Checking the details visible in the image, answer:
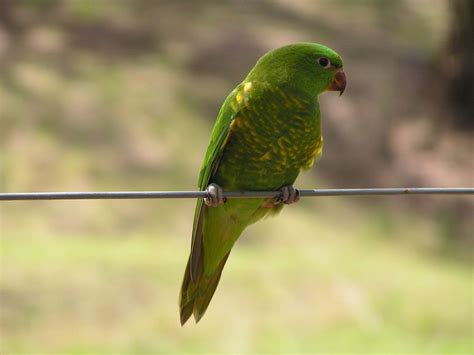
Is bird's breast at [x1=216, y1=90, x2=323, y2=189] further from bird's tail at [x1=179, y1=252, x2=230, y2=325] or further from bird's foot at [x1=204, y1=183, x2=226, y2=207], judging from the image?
bird's tail at [x1=179, y1=252, x2=230, y2=325]

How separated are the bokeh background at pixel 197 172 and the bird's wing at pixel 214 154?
253cm

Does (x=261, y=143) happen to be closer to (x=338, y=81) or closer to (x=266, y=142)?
(x=266, y=142)

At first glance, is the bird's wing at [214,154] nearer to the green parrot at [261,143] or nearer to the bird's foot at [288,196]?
the green parrot at [261,143]

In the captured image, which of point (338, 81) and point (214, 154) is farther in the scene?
point (338, 81)

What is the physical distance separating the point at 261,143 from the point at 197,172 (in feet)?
15.7

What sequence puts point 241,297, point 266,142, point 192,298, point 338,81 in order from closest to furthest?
point 266,142
point 192,298
point 338,81
point 241,297

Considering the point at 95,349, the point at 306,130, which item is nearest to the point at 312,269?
the point at 95,349

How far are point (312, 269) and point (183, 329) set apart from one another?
5.04 feet

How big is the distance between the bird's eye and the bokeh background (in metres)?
3.02

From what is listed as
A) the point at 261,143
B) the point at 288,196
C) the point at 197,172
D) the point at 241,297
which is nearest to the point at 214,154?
the point at 261,143

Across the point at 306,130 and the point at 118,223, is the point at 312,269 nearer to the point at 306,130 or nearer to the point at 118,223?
the point at 118,223

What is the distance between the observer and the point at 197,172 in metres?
8.05

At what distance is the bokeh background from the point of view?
6.09 meters

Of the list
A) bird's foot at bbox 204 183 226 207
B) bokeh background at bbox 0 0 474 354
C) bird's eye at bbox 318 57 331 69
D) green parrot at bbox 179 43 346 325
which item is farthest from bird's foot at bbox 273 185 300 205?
bokeh background at bbox 0 0 474 354
